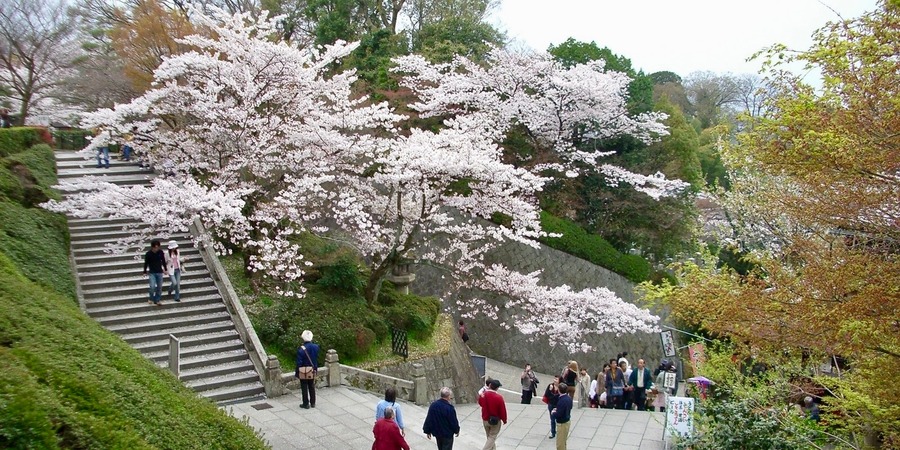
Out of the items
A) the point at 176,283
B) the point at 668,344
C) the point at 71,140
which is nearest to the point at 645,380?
the point at 668,344

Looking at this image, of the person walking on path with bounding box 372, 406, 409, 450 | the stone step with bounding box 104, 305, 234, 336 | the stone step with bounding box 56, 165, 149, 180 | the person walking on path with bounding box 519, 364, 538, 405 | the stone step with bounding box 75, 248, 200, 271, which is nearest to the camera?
the person walking on path with bounding box 372, 406, 409, 450

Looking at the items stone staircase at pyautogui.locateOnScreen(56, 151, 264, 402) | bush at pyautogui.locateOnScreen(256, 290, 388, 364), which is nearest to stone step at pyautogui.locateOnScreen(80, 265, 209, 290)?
stone staircase at pyautogui.locateOnScreen(56, 151, 264, 402)

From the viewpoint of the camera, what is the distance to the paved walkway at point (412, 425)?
10.7 meters

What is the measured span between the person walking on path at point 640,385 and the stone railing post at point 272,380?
28.3 feet

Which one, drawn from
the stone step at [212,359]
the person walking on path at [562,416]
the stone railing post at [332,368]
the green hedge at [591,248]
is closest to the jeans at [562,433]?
the person walking on path at [562,416]

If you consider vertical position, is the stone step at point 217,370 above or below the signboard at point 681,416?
below

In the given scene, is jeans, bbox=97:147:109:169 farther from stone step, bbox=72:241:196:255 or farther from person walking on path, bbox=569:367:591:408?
person walking on path, bbox=569:367:591:408

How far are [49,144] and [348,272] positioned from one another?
986 cm

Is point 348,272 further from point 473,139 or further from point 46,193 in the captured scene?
point 46,193

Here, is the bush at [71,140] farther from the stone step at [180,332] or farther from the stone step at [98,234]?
the stone step at [180,332]

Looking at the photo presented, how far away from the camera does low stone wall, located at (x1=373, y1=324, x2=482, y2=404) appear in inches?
603

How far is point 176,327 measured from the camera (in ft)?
44.6

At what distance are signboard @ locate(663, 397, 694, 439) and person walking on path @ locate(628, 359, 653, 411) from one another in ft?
15.5

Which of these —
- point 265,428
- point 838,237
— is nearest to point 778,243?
point 838,237
